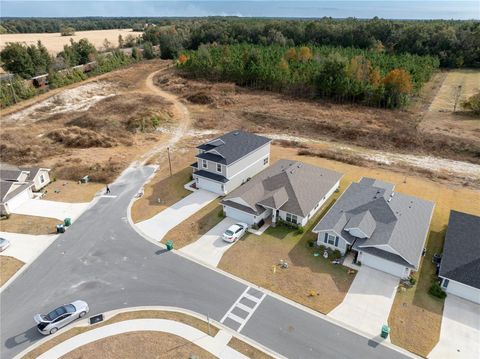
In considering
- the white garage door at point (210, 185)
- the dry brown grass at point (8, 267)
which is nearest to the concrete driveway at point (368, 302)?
the white garage door at point (210, 185)

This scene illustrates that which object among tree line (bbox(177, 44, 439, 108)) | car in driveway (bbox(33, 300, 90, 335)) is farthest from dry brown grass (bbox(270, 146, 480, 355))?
tree line (bbox(177, 44, 439, 108))

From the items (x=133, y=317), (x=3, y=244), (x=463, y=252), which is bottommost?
(x=133, y=317)

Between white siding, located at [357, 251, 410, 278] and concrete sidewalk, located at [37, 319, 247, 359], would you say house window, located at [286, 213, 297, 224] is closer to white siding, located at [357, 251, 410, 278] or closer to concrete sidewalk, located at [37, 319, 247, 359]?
white siding, located at [357, 251, 410, 278]

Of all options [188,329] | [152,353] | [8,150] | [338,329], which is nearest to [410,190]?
[338,329]

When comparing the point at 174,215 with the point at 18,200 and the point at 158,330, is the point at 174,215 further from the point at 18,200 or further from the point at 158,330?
the point at 18,200

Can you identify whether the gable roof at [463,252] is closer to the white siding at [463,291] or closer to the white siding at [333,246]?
the white siding at [463,291]

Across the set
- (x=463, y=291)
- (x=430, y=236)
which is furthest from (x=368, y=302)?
(x=430, y=236)

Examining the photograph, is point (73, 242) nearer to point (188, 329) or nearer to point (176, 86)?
point (188, 329)
